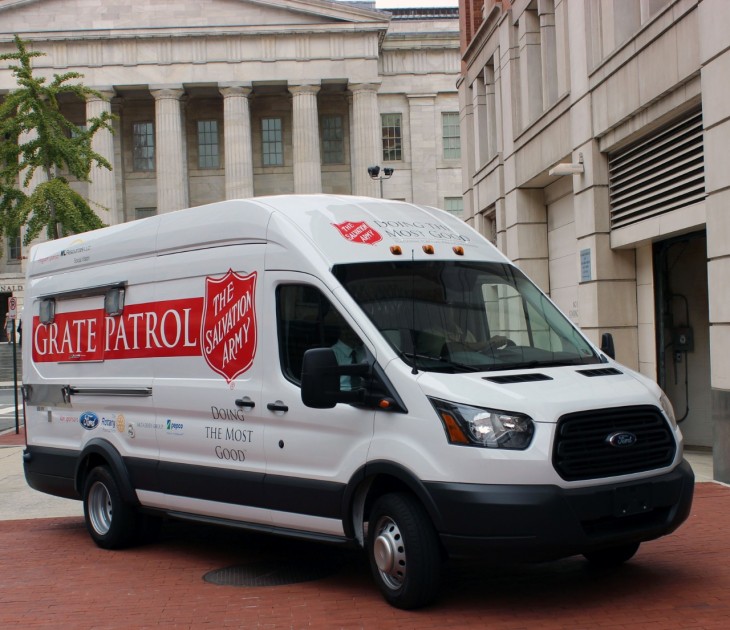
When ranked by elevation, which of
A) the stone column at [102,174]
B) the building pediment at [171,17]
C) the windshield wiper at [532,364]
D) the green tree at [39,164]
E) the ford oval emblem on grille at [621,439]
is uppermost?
the building pediment at [171,17]

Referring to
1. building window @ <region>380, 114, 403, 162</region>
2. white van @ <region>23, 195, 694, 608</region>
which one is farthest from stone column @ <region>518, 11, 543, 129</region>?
building window @ <region>380, 114, 403, 162</region>

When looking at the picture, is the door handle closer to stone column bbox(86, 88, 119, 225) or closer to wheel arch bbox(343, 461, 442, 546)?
wheel arch bbox(343, 461, 442, 546)

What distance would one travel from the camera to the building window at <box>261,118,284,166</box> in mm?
66000

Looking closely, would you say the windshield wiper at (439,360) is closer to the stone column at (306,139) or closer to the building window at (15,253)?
the stone column at (306,139)

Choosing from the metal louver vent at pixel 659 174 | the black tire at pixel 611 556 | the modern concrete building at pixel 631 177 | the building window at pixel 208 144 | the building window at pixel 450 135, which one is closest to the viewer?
the black tire at pixel 611 556

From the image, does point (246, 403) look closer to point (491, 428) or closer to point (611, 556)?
point (491, 428)

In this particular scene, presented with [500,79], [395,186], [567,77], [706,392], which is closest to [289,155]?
[395,186]

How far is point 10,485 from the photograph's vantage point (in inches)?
585

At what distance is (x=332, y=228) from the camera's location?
768cm

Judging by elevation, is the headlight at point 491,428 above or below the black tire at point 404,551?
above

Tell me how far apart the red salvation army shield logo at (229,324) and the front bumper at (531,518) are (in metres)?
2.17

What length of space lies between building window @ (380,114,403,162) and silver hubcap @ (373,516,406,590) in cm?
6003

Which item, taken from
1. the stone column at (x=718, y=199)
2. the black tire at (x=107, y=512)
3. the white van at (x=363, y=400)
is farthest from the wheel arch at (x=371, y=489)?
the stone column at (x=718, y=199)

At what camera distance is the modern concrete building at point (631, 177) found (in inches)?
476
